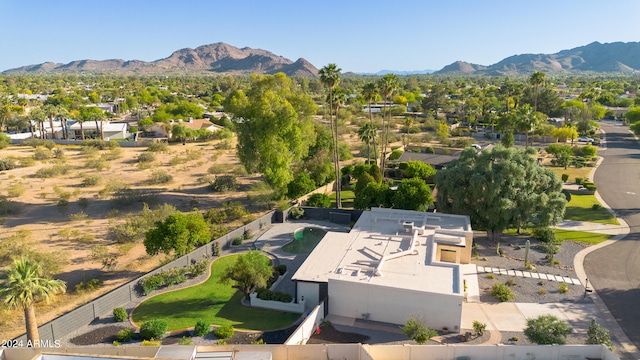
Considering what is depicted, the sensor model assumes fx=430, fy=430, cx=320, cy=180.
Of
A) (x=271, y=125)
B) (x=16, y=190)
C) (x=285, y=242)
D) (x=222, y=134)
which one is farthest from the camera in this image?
(x=222, y=134)

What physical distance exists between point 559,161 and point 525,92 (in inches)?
2320

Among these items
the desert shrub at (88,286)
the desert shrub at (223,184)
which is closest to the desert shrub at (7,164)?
the desert shrub at (223,184)

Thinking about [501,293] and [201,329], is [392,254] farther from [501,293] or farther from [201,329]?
[201,329]

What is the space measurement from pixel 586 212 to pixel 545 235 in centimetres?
1285

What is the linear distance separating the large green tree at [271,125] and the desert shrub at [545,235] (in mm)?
25456

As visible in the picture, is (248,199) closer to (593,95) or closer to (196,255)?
(196,255)

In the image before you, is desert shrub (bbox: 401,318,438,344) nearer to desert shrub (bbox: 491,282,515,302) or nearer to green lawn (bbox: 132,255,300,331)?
green lawn (bbox: 132,255,300,331)

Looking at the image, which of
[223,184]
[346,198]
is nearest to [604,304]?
[346,198]

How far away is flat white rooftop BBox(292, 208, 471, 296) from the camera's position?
26.4 metres

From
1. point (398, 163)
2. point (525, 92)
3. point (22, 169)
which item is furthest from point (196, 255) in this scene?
Result: point (525, 92)

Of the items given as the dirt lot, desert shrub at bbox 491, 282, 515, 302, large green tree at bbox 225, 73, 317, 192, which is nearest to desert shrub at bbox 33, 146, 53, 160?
the dirt lot

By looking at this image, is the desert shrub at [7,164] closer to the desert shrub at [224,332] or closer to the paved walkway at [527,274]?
the desert shrub at [224,332]

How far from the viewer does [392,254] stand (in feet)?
97.9

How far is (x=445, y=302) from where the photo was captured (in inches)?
972
